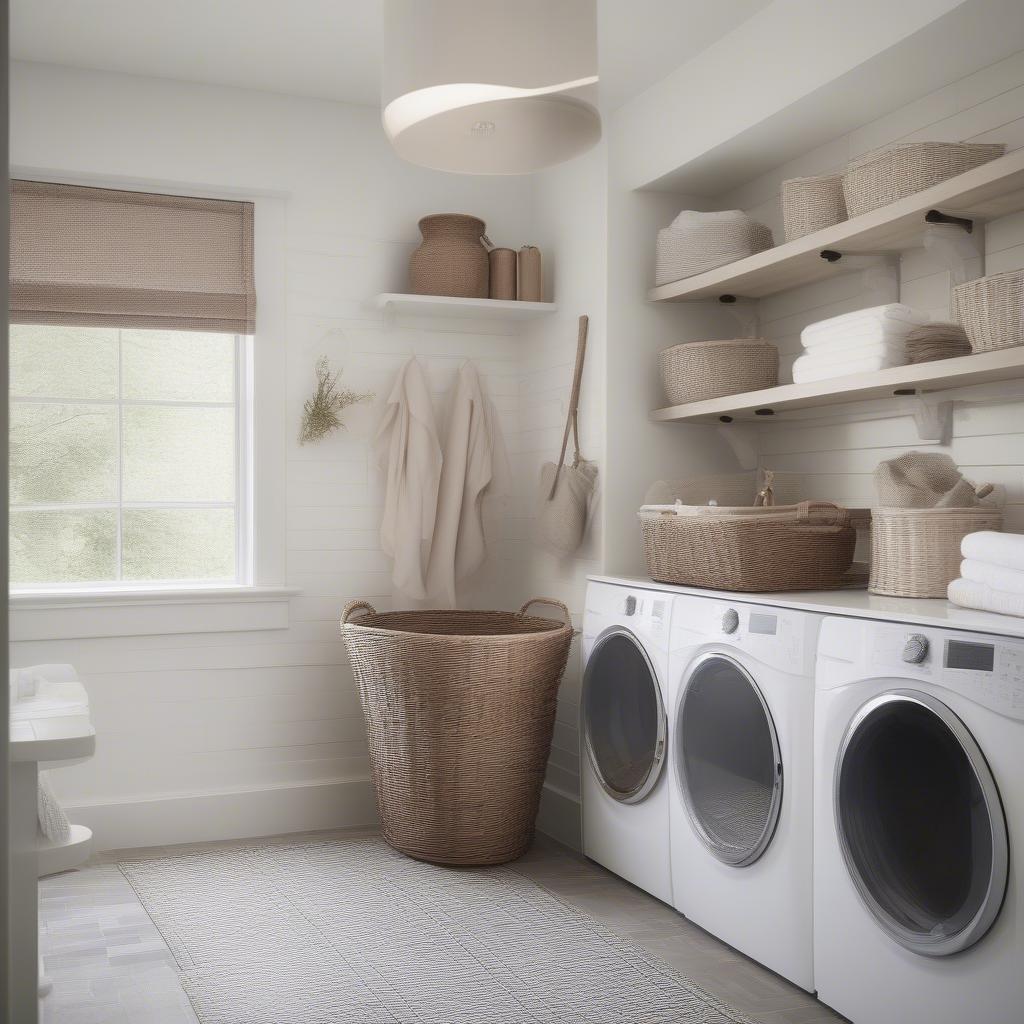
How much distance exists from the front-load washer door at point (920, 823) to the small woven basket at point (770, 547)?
2.18ft

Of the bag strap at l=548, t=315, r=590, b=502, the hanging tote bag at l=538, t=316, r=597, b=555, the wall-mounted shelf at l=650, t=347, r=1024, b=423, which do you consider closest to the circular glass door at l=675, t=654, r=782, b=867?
the wall-mounted shelf at l=650, t=347, r=1024, b=423

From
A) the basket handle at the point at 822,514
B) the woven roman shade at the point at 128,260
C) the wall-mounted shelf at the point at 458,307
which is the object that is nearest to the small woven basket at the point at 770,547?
the basket handle at the point at 822,514

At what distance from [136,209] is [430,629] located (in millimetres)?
1703

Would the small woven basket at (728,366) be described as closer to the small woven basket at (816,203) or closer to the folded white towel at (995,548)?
the small woven basket at (816,203)

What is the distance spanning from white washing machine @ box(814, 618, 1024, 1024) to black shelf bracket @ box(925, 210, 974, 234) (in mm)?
1024

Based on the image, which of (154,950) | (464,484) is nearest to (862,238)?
(464,484)

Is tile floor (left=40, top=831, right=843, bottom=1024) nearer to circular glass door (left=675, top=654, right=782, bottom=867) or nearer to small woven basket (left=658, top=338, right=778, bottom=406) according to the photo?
circular glass door (left=675, top=654, right=782, bottom=867)

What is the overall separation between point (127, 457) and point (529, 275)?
1.52 m

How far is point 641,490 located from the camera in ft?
11.9

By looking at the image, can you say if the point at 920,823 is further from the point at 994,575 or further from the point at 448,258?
the point at 448,258

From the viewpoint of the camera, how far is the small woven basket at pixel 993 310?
231 cm

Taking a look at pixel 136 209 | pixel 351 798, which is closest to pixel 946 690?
pixel 351 798

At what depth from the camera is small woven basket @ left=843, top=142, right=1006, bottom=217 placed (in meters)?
2.55

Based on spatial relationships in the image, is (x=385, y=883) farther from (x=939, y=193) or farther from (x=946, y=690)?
(x=939, y=193)
